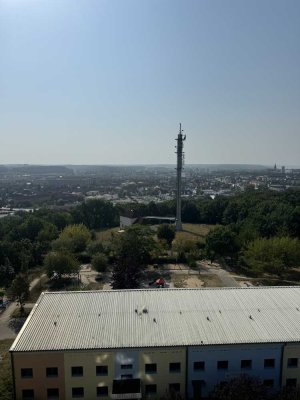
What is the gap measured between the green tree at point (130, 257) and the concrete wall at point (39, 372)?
11.5 m

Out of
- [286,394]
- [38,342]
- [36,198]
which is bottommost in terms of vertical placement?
[36,198]

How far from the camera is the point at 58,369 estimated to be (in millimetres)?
15641

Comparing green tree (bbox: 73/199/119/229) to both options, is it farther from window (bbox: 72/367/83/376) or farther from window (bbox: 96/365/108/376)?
window (bbox: 96/365/108/376)

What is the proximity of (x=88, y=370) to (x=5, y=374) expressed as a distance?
15.4 feet

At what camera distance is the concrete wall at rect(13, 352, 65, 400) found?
15.4m

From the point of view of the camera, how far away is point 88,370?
51.6 ft

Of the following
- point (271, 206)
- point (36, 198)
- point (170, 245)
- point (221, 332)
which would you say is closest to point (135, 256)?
point (170, 245)

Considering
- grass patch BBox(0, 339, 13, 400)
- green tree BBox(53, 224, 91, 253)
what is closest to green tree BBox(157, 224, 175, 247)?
green tree BBox(53, 224, 91, 253)

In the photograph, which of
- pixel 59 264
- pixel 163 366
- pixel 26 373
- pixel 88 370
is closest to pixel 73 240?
pixel 59 264

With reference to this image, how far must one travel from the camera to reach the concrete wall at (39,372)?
15397 millimetres

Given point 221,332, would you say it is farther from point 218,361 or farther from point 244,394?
point 244,394

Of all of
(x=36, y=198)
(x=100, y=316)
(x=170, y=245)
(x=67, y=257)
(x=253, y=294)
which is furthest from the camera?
(x=36, y=198)

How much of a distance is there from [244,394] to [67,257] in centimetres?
2047

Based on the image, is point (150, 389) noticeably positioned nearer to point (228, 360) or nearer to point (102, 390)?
point (102, 390)
